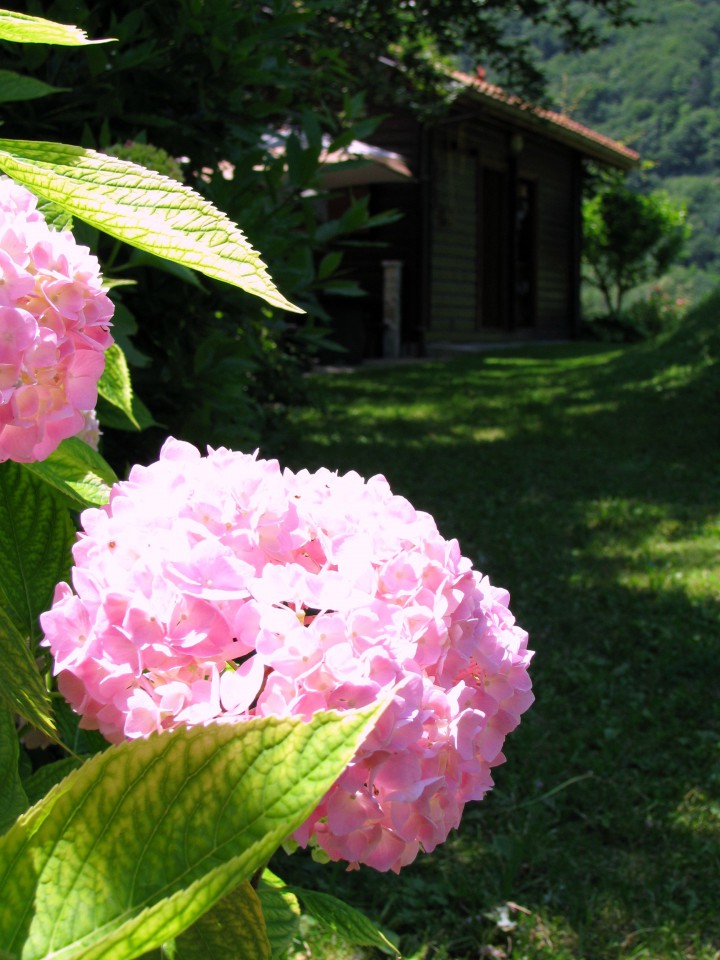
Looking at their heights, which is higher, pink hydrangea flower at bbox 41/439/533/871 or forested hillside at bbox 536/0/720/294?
forested hillside at bbox 536/0/720/294

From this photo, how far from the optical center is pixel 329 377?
12.4 metres

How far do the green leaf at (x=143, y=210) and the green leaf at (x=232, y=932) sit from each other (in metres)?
0.36

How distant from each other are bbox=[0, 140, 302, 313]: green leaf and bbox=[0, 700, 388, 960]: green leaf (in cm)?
26

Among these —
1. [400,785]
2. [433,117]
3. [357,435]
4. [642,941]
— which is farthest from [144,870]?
[433,117]

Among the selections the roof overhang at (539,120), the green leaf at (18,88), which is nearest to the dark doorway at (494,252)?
the roof overhang at (539,120)

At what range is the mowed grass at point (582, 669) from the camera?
2.57 m

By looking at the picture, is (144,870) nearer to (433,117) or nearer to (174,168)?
(174,168)

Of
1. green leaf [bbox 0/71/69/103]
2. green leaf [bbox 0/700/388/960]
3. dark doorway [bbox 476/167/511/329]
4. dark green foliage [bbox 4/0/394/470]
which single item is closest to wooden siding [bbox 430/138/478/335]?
dark doorway [bbox 476/167/511/329]

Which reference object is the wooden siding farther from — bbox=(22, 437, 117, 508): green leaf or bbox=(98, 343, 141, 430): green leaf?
bbox=(22, 437, 117, 508): green leaf

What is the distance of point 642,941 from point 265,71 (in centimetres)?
248

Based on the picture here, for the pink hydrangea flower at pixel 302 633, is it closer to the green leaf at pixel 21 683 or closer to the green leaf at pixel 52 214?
the green leaf at pixel 21 683

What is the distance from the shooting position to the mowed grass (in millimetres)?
2574

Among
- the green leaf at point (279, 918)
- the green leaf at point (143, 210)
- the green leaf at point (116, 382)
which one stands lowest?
the green leaf at point (279, 918)

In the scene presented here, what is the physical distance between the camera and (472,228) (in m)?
17.5
